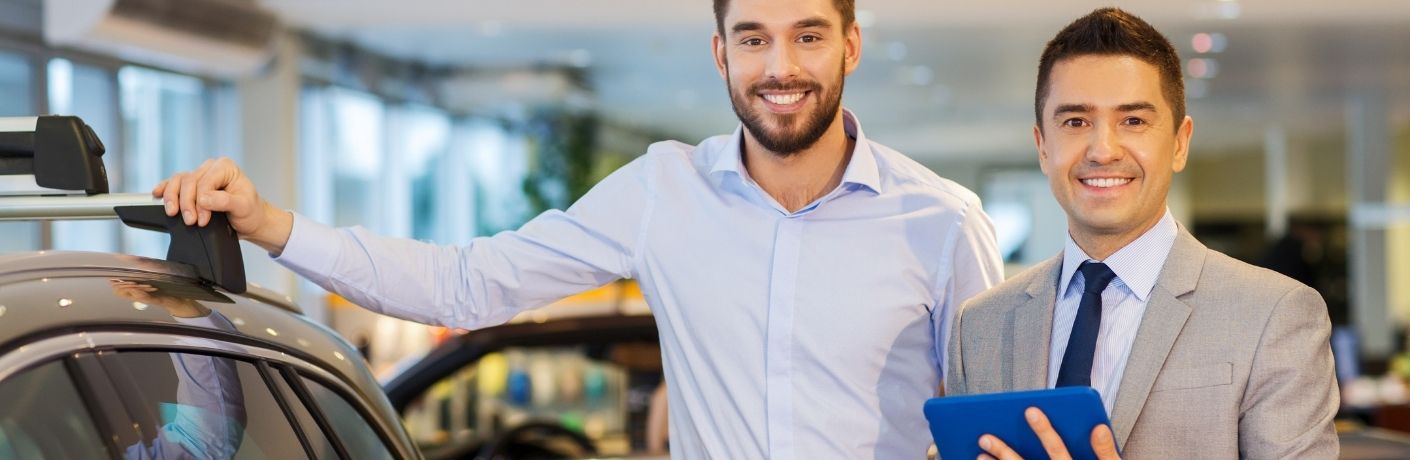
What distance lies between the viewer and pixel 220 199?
1.72 m

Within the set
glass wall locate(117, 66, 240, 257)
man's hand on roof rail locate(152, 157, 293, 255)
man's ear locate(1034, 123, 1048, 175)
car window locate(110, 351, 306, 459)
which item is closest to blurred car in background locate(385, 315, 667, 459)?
man's hand on roof rail locate(152, 157, 293, 255)

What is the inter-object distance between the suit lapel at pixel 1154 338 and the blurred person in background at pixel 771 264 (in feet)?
1.37

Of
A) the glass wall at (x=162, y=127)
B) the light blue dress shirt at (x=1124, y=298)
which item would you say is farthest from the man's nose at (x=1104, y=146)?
the glass wall at (x=162, y=127)

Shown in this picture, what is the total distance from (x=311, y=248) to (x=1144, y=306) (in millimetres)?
1096

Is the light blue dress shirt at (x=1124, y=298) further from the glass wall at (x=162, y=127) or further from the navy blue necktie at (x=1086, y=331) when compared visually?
the glass wall at (x=162, y=127)

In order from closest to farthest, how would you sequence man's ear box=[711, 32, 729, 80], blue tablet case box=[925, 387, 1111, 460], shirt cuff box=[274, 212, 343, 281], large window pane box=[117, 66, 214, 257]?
blue tablet case box=[925, 387, 1111, 460] → shirt cuff box=[274, 212, 343, 281] → man's ear box=[711, 32, 729, 80] → large window pane box=[117, 66, 214, 257]

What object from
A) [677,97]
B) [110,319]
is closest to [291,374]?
[110,319]

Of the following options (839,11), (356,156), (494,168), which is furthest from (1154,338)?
(494,168)

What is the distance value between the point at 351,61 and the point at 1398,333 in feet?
40.1

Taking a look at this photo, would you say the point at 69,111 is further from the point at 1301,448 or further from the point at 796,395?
the point at 1301,448

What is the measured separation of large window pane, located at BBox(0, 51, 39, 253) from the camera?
7.37 metres

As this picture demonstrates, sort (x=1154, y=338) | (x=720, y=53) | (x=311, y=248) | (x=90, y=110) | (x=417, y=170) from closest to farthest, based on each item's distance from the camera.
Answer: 1. (x=1154, y=338)
2. (x=311, y=248)
3. (x=720, y=53)
4. (x=90, y=110)
5. (x=417, y=170)

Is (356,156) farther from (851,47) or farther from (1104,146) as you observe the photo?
(1104,146)

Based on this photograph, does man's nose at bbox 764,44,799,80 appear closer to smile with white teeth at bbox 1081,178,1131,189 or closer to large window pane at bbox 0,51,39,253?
smile with white teeth at bbox 1081,178,1131,189
